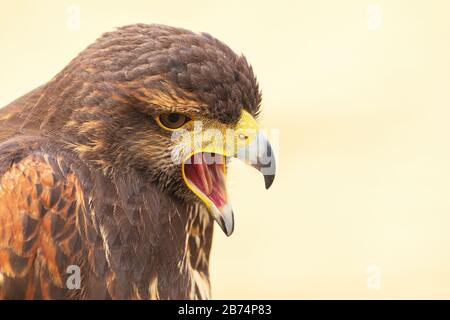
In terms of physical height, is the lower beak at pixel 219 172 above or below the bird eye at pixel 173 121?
below

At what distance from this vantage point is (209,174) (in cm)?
415

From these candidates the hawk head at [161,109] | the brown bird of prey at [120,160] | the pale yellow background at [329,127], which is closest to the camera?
the brown bird of prey at [120,160]

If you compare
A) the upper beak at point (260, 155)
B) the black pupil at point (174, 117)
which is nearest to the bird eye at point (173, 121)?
the black pupil at point (174, 117)

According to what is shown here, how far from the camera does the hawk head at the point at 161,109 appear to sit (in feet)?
12.8

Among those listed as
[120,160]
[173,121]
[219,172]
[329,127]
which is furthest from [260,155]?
[329,127]

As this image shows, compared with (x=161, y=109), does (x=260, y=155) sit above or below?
below

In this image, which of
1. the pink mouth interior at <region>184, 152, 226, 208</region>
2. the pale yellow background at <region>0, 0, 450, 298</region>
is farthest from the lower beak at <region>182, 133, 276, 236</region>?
the pale yellow background at <region>0, 0, 450, 298</region>

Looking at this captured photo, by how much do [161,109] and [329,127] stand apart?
17.2 ft

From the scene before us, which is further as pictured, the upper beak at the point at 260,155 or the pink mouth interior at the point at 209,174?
the pink mouth interior at the point at 209,174

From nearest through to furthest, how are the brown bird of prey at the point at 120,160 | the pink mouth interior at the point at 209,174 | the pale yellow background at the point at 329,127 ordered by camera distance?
the brown bird of prey at the point at 120,160
the pink mouth interior at the point at 209,174
the pale yellow background at the point at 329,127

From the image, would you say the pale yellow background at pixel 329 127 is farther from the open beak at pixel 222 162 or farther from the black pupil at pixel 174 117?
the black pupil at pixel 174 117

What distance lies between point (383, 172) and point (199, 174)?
16.0 ft

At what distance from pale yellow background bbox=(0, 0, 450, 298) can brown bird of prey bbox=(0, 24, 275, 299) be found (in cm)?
329

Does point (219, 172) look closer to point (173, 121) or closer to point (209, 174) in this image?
point (209, 174)
